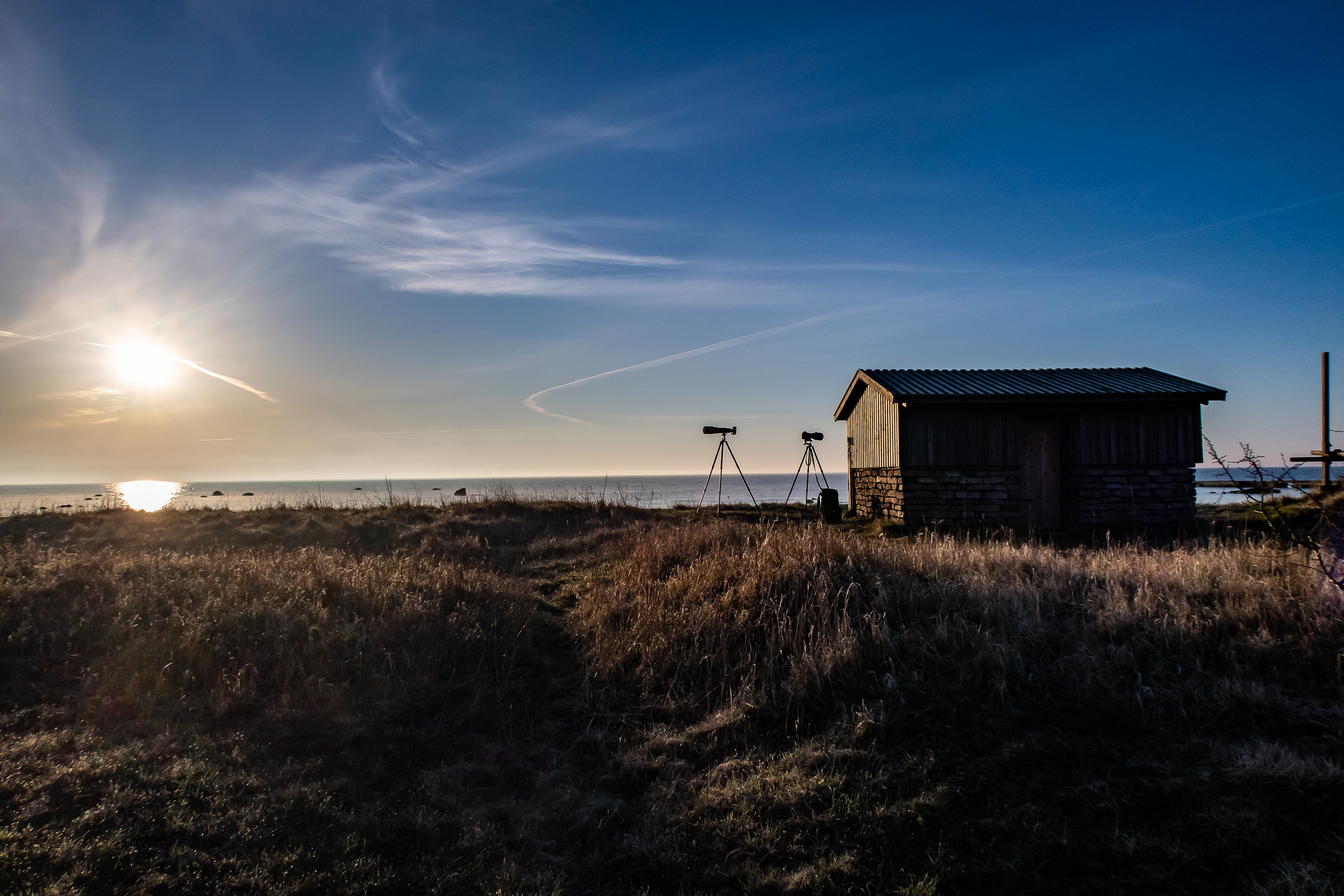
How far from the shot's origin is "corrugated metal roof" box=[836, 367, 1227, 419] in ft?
53.4

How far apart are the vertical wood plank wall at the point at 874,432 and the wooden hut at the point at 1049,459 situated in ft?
1.20

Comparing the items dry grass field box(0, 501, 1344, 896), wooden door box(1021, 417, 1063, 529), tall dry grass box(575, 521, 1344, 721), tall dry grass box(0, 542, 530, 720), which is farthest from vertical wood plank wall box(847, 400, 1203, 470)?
tall dry grass box(0, 542, 530, 720)

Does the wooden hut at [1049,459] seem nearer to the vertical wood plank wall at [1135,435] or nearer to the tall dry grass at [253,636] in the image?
the vertical wood plank wall at [1135,435]

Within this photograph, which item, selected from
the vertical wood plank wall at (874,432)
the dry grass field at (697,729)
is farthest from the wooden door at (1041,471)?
the dry grass field at (697,729)

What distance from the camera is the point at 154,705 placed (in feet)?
16.5

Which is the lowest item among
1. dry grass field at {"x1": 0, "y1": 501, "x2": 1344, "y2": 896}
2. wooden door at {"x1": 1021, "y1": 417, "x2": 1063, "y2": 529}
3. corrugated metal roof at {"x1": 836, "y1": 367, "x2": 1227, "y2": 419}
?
dry grass field at {"x1": 0, "y1": 501, "x2": 1344, "y2": 896}

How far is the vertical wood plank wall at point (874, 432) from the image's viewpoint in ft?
56.2

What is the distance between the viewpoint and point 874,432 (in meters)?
19.1

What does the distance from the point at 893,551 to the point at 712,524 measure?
446cm

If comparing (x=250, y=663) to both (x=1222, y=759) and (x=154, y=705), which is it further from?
(x=1222, y=759)

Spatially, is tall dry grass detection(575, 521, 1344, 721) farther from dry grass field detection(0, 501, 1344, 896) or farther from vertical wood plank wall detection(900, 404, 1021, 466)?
vertical wood plank wall detection(900, 404, 1021, 466)

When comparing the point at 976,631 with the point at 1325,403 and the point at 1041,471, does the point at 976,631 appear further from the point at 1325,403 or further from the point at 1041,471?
the point at 1325,403

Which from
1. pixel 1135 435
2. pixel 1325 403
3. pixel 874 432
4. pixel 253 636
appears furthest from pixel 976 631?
pixel 1325 403

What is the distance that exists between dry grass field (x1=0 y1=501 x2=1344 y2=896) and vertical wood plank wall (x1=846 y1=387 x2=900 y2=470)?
30.3 ft
